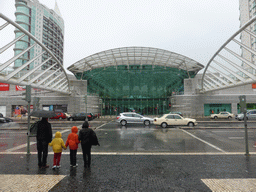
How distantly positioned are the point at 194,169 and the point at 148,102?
3644 centimetres

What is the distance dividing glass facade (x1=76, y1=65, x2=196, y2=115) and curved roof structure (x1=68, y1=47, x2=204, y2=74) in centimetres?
214

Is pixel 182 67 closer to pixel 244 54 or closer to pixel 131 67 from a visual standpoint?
pixel 131 67

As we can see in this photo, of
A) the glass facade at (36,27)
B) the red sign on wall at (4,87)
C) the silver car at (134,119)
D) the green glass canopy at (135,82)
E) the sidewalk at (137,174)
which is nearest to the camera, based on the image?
the sidewalk at (137,174)

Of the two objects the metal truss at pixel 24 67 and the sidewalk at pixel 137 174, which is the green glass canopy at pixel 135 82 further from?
the sidewalk at pixel 137 174

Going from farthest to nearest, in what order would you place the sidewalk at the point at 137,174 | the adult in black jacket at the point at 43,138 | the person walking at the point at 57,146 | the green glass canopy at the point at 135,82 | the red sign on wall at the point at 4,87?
the green glass canopy at the point at 135,82, the red sign on wall at the point at 4,87, the adult in black jacket at the point at 43,138, the person walking at the point at 57,146, the sidewalk at the point at 137,174

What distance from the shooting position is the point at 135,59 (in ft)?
122

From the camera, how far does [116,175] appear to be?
16.3ft

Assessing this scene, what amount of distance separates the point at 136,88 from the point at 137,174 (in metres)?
37.2

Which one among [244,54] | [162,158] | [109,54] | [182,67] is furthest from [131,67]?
[244,54]

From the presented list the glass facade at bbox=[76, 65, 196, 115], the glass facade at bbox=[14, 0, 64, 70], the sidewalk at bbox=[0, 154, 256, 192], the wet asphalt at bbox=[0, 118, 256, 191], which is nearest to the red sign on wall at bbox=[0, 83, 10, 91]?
the glass facade at bbox=[76, 65, 196, 115]

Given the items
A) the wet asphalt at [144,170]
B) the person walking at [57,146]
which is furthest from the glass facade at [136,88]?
the person walking at [57,146]

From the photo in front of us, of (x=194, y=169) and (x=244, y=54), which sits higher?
(x=244, y=54)

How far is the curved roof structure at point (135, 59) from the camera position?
3326 centimetres

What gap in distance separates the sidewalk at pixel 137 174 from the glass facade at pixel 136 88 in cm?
3483
